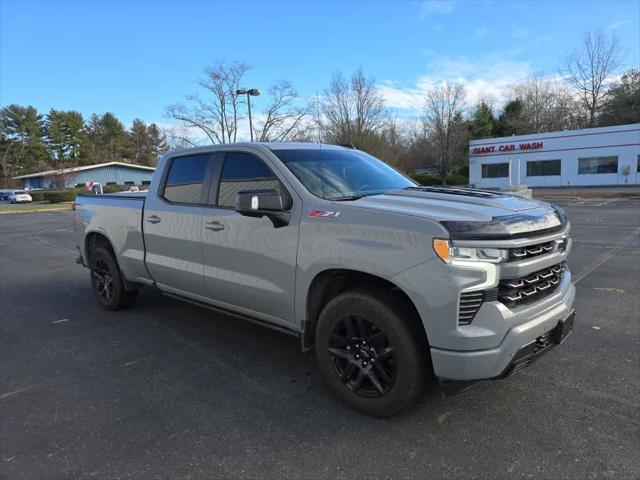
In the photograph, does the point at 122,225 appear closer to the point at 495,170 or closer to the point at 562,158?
the point at 562,158

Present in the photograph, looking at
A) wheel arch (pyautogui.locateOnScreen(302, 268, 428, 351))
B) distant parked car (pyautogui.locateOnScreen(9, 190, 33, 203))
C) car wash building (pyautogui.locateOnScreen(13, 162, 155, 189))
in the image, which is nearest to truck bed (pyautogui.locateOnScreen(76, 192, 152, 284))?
wheel arch (pyautogui.locateOnScreen(302, 268, 428, 351))

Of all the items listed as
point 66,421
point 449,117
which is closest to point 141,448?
point 66,421

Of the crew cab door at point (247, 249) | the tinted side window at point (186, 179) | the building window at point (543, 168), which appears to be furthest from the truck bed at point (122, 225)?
the building window at point (543, 168)

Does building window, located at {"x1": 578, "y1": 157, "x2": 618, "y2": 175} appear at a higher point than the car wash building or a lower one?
lower

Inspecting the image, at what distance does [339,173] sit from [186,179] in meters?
1.62

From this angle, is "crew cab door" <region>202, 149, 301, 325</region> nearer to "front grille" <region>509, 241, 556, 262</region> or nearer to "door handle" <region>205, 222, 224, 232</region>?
"door handle" <region>205, 222, 224, 232</region>

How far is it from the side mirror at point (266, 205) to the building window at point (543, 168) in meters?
43.5

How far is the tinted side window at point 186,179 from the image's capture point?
4.33 metres

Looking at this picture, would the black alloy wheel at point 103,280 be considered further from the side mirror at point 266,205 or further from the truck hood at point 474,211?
the truck hood at point 474,211

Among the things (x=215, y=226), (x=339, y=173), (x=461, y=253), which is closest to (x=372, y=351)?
(x=461, y=253)

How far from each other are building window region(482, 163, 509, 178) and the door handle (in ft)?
149

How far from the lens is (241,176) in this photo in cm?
394

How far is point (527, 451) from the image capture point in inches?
106

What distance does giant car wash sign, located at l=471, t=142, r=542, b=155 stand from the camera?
41.8m
